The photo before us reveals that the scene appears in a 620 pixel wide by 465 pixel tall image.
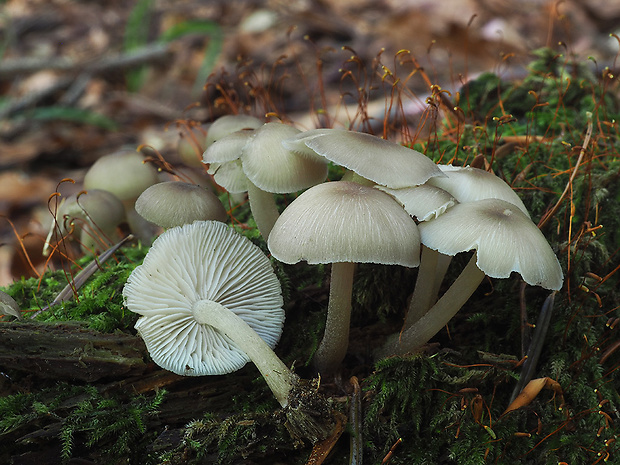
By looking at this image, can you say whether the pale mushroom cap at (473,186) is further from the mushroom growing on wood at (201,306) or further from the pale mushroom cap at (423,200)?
the mushroom growing on wood at (201,306)

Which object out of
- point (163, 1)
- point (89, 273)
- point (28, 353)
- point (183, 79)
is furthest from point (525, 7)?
point (28, 353)

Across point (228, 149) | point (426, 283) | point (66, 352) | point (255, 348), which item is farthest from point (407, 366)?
point (66, 352)

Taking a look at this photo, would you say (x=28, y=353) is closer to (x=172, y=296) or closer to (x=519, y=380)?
(x=172, y=296)

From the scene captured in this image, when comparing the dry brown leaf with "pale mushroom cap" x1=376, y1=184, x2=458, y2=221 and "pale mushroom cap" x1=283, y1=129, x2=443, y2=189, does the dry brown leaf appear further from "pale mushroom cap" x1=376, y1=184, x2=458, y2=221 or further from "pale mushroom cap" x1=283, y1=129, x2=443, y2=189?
"pale mushroom cap" x1=283, y1=129, x2=443, y2=189

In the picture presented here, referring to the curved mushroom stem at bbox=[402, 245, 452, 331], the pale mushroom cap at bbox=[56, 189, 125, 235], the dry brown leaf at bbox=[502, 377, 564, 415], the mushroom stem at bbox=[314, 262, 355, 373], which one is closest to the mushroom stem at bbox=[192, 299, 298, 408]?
the mushroom stem at bbox=[314, 262, 355, 373]

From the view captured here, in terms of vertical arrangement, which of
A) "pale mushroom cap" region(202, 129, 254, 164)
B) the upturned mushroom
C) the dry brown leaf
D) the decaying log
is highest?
"pale mushroom cap" region(202, 129, 254, 164)
